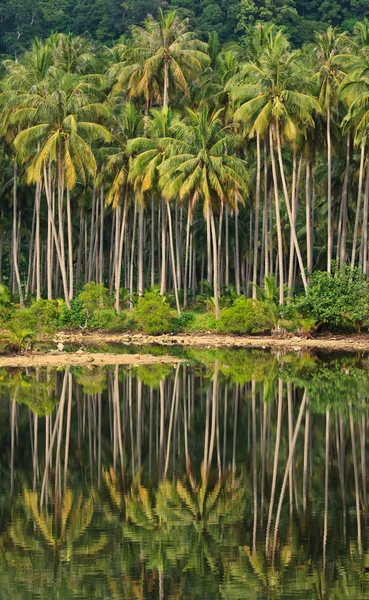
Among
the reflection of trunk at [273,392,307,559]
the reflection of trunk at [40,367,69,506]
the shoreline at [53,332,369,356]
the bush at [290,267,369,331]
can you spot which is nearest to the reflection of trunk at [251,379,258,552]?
the reflection of trunk at [273,392,307,559]

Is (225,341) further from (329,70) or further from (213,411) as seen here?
(213,411)

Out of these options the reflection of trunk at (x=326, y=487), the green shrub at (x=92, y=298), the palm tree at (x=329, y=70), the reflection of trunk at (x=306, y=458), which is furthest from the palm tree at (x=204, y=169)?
the reflection of trunk at (x=326, y=487)

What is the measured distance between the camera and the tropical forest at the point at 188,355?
57.9ft

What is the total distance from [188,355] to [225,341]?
7377 mm

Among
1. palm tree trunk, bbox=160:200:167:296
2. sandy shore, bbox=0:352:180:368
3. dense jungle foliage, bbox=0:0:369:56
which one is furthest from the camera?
dense jungle foliage, bbox=0:0:369:56

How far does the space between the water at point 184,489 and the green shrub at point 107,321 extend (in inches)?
881

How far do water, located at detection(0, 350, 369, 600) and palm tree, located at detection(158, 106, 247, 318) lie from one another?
73.0ft

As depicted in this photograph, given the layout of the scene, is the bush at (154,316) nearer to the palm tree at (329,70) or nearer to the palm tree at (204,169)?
the palm tree at (204,169)

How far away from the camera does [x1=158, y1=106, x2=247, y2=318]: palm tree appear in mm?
59688

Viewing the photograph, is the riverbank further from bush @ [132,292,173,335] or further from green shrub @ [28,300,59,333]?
green shrub @ [28,300,59,333]

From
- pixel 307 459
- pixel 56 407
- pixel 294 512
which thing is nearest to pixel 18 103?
pixel 56 407

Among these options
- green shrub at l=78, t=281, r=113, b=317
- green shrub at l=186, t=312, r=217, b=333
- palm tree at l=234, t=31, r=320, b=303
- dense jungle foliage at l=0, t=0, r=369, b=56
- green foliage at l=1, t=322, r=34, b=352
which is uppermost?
dense jungle foliage at l=0, t=0, r=369, b=56

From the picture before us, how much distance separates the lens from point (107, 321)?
203ft

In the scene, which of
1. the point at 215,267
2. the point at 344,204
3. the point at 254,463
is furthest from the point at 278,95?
the point at 254,463
